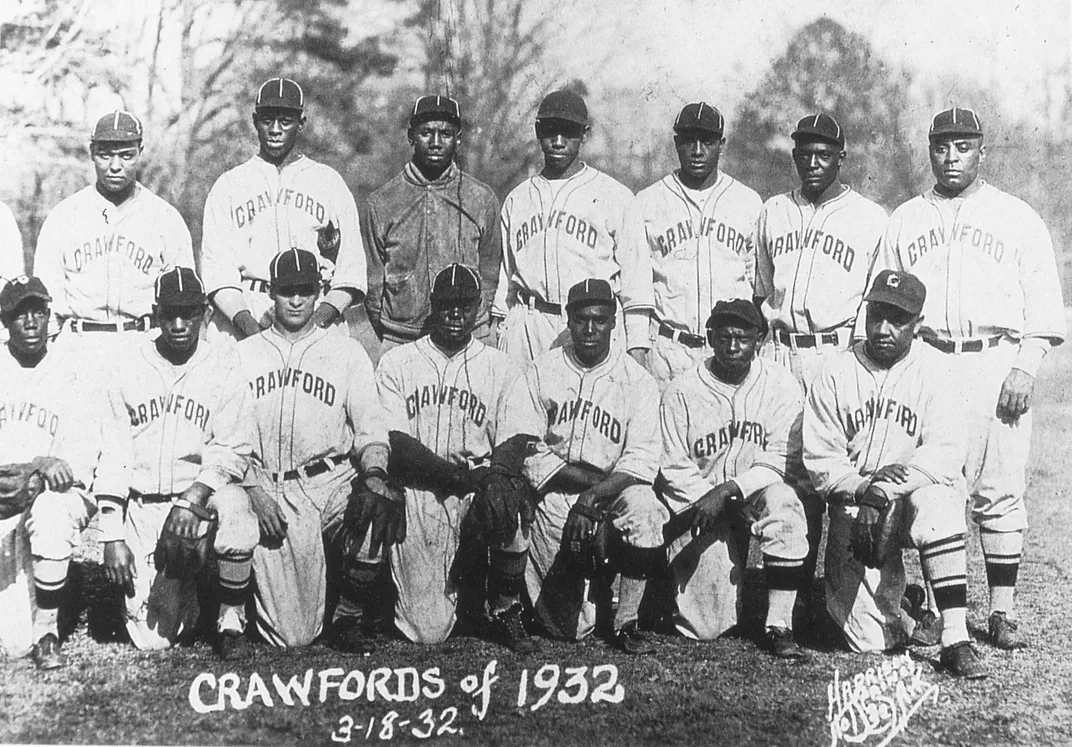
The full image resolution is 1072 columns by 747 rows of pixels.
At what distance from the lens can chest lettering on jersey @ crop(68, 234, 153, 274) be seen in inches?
195

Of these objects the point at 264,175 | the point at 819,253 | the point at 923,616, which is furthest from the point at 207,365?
the point at 923,616

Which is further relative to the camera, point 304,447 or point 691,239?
point 691,239

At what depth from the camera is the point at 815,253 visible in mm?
4820

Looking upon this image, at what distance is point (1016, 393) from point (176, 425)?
3864 mm

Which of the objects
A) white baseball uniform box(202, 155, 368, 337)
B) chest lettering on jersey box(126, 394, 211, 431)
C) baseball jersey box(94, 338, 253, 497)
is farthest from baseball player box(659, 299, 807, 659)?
chest lettering on jersey box(126, 394, 211, 431)

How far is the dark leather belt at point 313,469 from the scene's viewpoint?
4.74m

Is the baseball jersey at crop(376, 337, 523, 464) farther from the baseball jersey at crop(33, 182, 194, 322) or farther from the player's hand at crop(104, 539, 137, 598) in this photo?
the player's hand at crop(104, 539, 137, 598)

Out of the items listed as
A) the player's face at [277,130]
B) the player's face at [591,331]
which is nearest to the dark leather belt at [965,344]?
the player's face at [591,331]

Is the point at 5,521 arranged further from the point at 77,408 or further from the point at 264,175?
the point at 264,175

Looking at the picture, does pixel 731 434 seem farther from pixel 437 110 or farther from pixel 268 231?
pixel 268 231

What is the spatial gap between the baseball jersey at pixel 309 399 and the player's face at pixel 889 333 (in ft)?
7.49

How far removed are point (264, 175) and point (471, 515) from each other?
6.26 feet

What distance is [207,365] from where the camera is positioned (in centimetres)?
481

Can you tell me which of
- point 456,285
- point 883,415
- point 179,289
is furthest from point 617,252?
point 179,289
